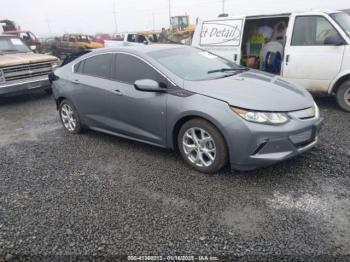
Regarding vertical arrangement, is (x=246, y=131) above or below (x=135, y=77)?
below

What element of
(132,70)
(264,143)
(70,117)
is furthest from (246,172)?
(70,117)

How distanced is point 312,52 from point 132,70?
3.83 metres

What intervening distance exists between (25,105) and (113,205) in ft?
20.3

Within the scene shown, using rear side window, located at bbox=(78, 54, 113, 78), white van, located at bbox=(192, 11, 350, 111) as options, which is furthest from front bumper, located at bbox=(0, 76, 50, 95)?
white van, located at bbox=(192, 11, 350, 111)

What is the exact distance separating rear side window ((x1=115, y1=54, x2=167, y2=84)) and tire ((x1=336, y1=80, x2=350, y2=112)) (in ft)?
12.9

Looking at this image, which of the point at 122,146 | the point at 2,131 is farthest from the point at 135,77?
the point at 2,131

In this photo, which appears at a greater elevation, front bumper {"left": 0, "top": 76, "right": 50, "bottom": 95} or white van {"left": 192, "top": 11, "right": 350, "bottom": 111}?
white van {"left": 192, "top": 11, "right": 350, "bottom": 111}

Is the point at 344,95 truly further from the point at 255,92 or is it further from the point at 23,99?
the point at 23,99

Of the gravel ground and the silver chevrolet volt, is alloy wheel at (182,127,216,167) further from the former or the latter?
the gravel ground

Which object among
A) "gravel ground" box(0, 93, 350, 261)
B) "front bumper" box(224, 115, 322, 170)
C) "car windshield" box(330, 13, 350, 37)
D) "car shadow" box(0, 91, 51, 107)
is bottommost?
"car shadow" box(0, 91, 51, 107)

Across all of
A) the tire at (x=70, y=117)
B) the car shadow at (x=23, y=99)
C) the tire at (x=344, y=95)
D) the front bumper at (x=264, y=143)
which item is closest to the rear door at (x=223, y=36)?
the tire at (x=344, y=95)

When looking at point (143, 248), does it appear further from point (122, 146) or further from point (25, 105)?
point (25, 105)

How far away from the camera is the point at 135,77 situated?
4.29 meters

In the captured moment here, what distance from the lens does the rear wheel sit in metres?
5.34
